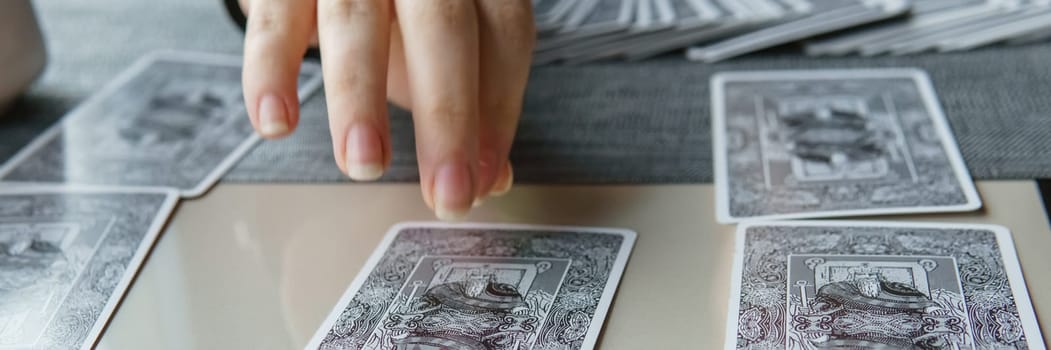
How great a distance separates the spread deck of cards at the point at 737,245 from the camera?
62 cm

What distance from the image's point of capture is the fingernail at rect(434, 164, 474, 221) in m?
0.62

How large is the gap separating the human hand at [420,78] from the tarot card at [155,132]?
0.20 m

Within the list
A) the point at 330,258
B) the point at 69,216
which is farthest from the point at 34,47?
the point at 330,258

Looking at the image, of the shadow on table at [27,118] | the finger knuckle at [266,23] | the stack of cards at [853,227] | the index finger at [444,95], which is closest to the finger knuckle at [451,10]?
the index finger at [444,95]

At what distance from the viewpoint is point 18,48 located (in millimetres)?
997

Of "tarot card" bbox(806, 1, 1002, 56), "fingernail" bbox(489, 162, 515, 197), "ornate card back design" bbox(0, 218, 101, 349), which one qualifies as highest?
"tarot card" bbox(806, 1, 1002, 56)

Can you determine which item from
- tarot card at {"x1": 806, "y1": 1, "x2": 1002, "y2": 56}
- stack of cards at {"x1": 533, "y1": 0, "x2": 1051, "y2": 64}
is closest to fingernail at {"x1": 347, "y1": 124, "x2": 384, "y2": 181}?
stack of cards at {"x1": 533, "y1": 0, "x2": 1051, "y2": 64}

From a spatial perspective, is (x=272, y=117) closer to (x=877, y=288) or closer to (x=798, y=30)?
(x=877, y=288)

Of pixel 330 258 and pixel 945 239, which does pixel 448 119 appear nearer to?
pixel 330 258

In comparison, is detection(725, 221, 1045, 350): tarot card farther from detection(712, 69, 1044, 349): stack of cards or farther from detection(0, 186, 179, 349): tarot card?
detection(0, 186, 179, 349): tarot card

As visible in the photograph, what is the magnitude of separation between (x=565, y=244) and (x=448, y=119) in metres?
0.14

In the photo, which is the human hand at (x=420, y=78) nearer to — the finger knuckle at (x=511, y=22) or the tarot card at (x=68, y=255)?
the finger knuckle at (x=511, y=22)

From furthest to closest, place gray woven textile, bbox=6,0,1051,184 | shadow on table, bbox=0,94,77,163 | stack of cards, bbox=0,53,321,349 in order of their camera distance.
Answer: shadow on table, bbox=0,94,77,163
gray woven textile, bbox=6,0,1051,184
stack of cards, bbox=0,53,321,349

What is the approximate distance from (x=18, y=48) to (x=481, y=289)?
587mm
